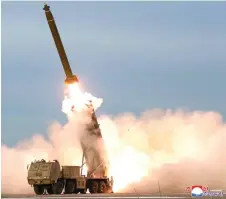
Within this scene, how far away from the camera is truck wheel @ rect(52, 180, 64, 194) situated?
6825 centimetres

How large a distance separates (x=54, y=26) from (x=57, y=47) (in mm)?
2346

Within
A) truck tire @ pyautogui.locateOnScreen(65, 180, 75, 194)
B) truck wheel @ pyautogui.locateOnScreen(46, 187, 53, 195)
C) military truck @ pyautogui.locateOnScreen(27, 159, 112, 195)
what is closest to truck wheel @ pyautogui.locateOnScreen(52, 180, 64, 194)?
military truck @ pyautogui.locateOnScreen(27, 159, 112, 195)

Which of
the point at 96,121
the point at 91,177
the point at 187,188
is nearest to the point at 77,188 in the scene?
the point at 91,177

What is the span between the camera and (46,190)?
69.1 m

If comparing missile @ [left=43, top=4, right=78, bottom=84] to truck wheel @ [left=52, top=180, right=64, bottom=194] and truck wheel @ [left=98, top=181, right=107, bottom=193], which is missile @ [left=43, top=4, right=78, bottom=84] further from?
truck wheel @ [left=98, top=181, right=107, bottom=193]

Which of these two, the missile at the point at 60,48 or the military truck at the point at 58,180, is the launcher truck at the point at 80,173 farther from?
the missile at the point at 60,48

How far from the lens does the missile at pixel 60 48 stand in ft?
217

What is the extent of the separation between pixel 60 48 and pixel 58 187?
14.9 m

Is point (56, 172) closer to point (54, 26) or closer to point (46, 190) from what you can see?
point (46, 190)

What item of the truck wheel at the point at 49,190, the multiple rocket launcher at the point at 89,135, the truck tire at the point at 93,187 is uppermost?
the multiple rocket launcher at the point at 89,135

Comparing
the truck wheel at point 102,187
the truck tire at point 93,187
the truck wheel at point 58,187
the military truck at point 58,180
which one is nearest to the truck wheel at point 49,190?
the military truck at point 58,180

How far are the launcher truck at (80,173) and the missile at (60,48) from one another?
3.75 meters

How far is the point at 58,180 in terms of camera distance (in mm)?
68938

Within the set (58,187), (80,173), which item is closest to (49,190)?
(58,187)
